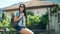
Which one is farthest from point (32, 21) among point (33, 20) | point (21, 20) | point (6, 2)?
point (6, 2)

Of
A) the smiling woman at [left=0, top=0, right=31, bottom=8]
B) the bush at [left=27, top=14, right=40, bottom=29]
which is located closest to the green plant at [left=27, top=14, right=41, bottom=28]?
the bush at [left=27, top=14, right=40, bottom=29]

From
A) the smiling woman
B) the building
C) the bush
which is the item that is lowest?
the bush

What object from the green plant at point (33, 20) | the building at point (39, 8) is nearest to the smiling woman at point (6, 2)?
the building at point (39, 8)

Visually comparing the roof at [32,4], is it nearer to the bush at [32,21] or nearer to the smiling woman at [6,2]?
the smiling woman at [6,2]

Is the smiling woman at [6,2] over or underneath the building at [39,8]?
over

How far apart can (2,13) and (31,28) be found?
46cm

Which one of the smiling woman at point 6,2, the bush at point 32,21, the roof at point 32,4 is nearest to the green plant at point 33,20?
the bush at point 32,21

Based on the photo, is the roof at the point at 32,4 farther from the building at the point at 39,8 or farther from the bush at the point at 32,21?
the bush at the point at 32,21

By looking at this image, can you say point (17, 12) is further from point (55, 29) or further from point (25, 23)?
point (55, 29)

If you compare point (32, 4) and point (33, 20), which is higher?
point (32, 4)

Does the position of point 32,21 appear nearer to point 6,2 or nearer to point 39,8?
point 39,8

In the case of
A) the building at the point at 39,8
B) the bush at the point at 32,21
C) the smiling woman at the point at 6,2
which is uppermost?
the smiling woman at the point at 6,2

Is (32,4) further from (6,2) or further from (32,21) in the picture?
(6,2)

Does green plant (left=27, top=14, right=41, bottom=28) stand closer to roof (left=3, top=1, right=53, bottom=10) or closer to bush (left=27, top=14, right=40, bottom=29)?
bush (left=27, top=14, right=40, bottom=29)
